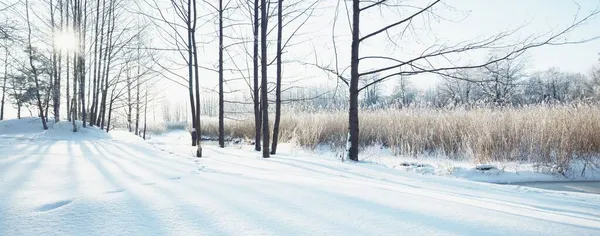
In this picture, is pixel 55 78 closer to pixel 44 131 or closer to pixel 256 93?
pixel 44 131

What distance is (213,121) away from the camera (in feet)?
60.2

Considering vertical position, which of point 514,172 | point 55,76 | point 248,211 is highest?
point 55,76

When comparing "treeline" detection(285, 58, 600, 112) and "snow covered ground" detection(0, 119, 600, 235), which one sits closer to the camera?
"snow covered ground" detection(0, 119, 600, 235)

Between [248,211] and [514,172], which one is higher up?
[248,211]

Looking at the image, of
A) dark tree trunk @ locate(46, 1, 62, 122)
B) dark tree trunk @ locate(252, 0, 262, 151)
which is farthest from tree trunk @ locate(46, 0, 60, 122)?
dark tree trunk @ locate(252, 0, 262, 151)

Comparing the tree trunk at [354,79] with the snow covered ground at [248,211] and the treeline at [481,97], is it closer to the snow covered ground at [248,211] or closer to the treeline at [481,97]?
the treeline at [481,97]

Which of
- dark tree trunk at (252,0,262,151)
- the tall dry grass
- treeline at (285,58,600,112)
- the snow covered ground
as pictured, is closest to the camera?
the snow covered ground

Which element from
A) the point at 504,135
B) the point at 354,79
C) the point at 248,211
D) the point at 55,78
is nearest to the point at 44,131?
the point at 55,78

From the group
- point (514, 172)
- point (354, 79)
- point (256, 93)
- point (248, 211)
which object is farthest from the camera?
point (256, 93)

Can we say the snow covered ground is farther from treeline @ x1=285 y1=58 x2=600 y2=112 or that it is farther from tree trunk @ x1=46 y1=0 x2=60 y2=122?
tree trunk @ x1=46 y1=0 x2=60 y2=122

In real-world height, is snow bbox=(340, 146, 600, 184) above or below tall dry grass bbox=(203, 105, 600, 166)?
below

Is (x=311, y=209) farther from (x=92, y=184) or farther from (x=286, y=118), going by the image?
(x=286, y=118)

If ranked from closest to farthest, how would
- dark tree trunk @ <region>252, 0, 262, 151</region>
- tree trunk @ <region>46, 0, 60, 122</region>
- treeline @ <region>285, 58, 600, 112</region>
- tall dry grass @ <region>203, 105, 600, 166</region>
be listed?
treeline @ <region>285, 58, 600, 112</region> → tall dry grass @ <region>203, 105, 600, 166</region> → dark tree trunk @ <region>252, 0, 262, 151</region> → tree trunk @ <region>46, 0, 60, 122</region>

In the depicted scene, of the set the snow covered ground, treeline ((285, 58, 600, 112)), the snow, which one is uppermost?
treeline ((285, 58, 600, 112))
